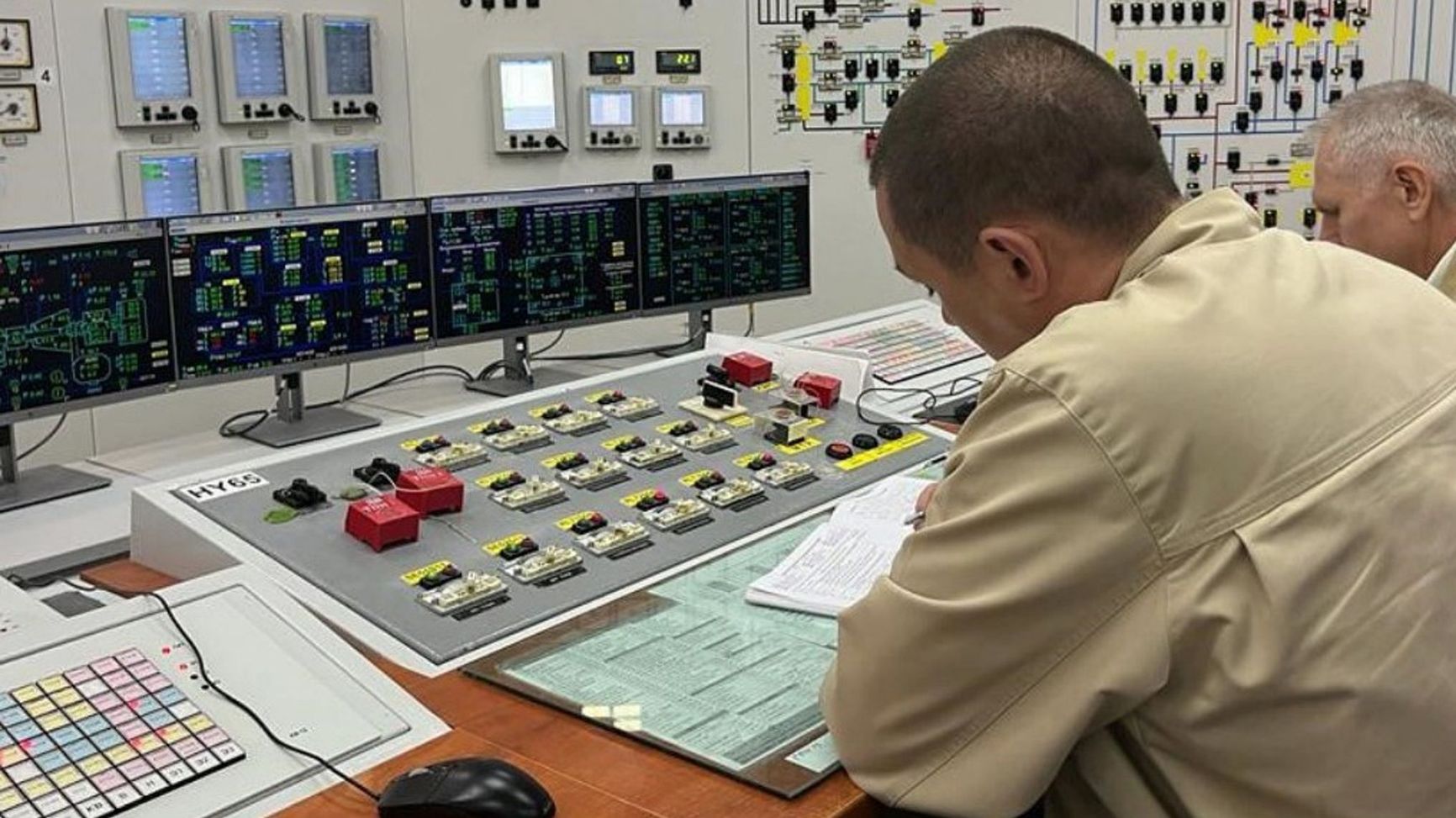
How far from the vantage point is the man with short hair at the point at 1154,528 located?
1.00m

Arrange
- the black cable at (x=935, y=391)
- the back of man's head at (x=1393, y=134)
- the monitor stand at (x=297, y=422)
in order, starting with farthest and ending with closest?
the monitor stand at (x=297, y=422), the black cable at (x=935, y=391), the back of man's head at (x=1393, y=134)

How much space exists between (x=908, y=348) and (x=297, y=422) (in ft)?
4.39

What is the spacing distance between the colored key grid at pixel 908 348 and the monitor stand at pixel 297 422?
104cm

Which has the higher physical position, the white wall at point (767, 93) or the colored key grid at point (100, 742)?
the white wall at point (767, 93)

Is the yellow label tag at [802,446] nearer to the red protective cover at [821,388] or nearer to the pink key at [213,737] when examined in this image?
the red protective cover at [821,388]

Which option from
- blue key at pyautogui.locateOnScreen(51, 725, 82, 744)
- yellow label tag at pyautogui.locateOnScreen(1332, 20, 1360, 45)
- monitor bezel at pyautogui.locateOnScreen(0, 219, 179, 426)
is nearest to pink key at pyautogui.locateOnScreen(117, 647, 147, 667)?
blue key at pyautogui.locateOnScreen(51, 725, 82, 744)

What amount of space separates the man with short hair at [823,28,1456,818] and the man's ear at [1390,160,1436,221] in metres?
1.23

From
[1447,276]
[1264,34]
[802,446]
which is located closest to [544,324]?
[802,446]

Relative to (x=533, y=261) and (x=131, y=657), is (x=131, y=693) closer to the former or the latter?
(x=131, y=657)

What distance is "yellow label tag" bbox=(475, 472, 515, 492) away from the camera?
6.04ft

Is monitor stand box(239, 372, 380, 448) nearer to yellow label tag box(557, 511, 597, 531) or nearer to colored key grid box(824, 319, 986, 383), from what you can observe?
colored key grid box(824, 319, 986, 383)

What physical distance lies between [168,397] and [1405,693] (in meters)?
3.57

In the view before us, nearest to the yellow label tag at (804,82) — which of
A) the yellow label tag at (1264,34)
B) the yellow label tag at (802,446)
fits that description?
the yellow label tag at (1264,34)

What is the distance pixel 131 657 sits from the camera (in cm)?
132
